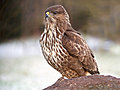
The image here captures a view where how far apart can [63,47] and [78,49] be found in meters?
0.25

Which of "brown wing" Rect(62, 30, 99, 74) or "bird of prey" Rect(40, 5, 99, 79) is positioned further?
"brown wing" Rect(62, 30, 99, 74)

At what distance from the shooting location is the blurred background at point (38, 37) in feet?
35.8

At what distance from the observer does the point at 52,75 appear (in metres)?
11.4

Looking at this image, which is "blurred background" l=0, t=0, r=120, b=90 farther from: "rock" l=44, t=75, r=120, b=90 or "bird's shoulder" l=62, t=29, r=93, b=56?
"rock" l=44, t=75, r=120, b=90

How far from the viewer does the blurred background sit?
10.9 meters

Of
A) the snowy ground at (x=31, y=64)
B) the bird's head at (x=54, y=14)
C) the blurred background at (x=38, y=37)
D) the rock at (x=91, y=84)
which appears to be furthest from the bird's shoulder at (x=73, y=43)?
the blurred background at (x=38, y=37)

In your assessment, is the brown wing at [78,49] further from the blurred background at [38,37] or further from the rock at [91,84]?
the blurred background at [38,37]

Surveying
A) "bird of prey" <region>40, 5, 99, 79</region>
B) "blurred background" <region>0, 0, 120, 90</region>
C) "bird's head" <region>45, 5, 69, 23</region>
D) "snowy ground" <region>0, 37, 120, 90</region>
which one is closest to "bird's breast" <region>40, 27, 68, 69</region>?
"bird of prey" <region>40, 5, 99, 79</region>

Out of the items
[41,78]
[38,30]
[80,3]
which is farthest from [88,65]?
[80,3]

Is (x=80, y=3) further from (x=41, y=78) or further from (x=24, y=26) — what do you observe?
(x=41, y=78)

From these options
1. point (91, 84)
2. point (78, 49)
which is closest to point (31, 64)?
point (78, 49)

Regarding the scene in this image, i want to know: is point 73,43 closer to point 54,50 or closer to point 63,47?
point 63,47

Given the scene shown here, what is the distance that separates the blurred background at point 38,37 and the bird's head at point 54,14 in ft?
13.5

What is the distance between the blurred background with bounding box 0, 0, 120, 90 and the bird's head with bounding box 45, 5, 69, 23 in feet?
13.5
